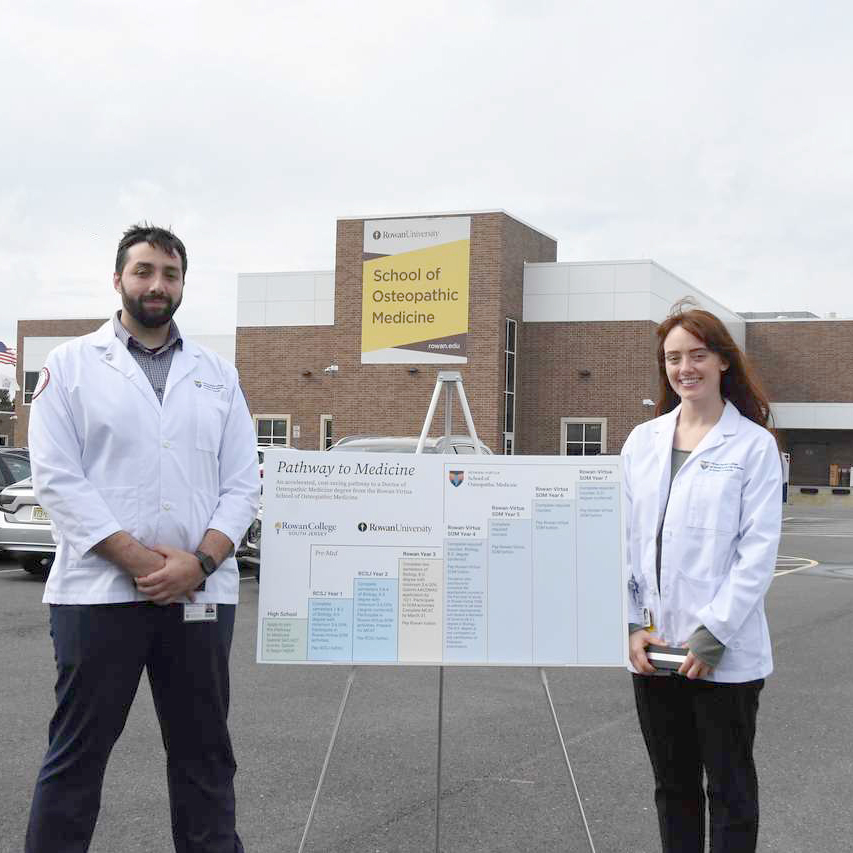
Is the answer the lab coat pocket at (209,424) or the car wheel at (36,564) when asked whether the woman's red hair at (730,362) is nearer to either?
the lab coat pocket at (209,424)

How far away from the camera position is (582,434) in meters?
40.7

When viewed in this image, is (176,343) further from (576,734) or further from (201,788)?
(576,734)

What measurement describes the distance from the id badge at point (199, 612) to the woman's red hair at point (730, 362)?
1.73m

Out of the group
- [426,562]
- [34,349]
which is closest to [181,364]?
[426,562]

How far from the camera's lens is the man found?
3170mm

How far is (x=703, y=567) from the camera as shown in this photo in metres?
3.29

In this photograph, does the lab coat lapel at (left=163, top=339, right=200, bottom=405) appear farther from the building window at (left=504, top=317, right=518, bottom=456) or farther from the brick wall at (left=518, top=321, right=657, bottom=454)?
the building window at (left=504, top=317, right=518, bottom=456)

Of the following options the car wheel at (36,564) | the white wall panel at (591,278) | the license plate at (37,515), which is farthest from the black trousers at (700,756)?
the white wall panel at (591,278)

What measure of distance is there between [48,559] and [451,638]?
33.5 feet

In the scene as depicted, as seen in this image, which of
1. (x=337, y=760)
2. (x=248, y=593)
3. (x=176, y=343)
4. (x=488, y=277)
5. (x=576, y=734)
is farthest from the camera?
(x=488, y=277)

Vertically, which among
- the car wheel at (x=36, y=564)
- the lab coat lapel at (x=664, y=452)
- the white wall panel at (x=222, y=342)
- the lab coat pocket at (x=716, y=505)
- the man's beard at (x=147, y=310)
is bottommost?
the car wheel at (x=36, y=564)

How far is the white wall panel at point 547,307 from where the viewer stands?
40.8 metres

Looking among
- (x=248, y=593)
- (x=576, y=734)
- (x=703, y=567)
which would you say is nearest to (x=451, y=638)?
(x=703, y=567)

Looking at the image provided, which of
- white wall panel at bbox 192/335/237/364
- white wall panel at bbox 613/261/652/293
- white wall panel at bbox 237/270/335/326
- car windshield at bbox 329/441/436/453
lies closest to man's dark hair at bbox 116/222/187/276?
car windshield at bbox 329/441/436/453
